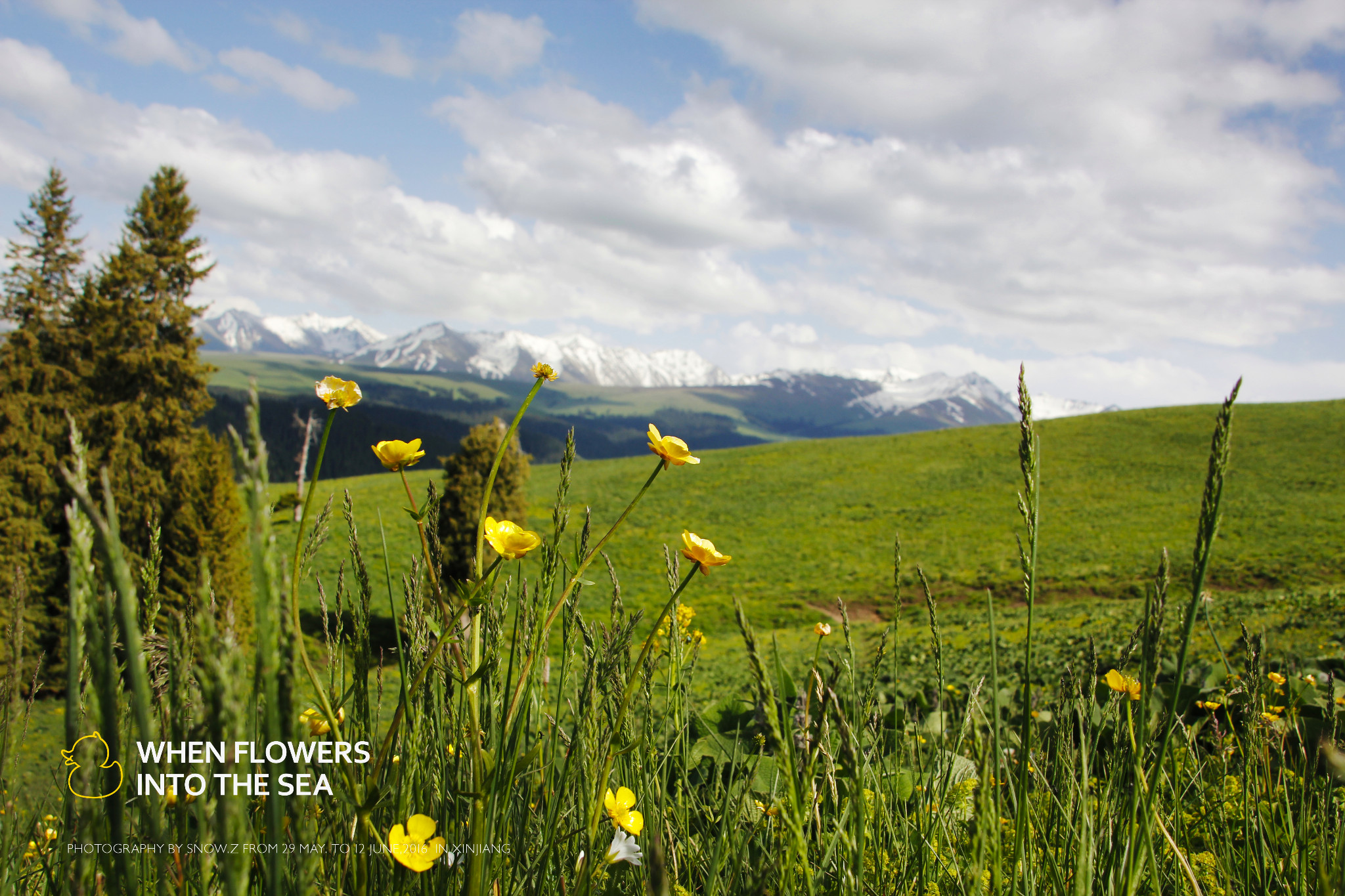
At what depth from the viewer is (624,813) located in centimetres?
112

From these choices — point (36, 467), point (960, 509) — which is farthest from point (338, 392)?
point (960, 509)

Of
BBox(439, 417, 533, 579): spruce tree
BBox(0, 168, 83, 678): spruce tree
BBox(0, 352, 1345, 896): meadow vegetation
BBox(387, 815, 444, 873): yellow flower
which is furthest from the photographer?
BBox(439, 417, 533, 579): spruce tree

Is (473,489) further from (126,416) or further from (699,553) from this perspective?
(699,553)

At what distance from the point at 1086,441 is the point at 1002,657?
1150 inches

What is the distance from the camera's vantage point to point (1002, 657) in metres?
8.01

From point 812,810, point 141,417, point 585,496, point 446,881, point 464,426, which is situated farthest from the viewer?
point 464,426

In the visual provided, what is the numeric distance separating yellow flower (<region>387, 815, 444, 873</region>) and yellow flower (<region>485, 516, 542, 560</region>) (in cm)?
36

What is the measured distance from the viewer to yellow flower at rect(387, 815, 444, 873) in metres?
0.82

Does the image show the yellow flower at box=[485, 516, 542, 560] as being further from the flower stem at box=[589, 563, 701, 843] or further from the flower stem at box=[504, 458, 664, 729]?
the flower stem at box=[589, 563, 701, 843]

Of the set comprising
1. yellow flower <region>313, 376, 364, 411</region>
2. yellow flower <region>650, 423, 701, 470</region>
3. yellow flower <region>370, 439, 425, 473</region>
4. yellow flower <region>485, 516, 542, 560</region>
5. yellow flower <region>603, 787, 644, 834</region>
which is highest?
yellow flower <region>313, 376, 364, 411</region>

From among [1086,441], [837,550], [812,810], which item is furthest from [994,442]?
[812,810]

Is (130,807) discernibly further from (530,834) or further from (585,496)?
(585,496)

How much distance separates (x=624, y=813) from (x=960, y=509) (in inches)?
1074

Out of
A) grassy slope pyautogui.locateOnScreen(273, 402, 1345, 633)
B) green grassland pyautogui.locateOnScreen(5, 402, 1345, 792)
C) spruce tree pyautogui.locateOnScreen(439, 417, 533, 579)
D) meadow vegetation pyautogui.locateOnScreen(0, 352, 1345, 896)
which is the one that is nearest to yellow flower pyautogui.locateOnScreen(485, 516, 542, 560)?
meadow vegetation pyautogui.locateOnScreen(0, 352, 1345, 896)
